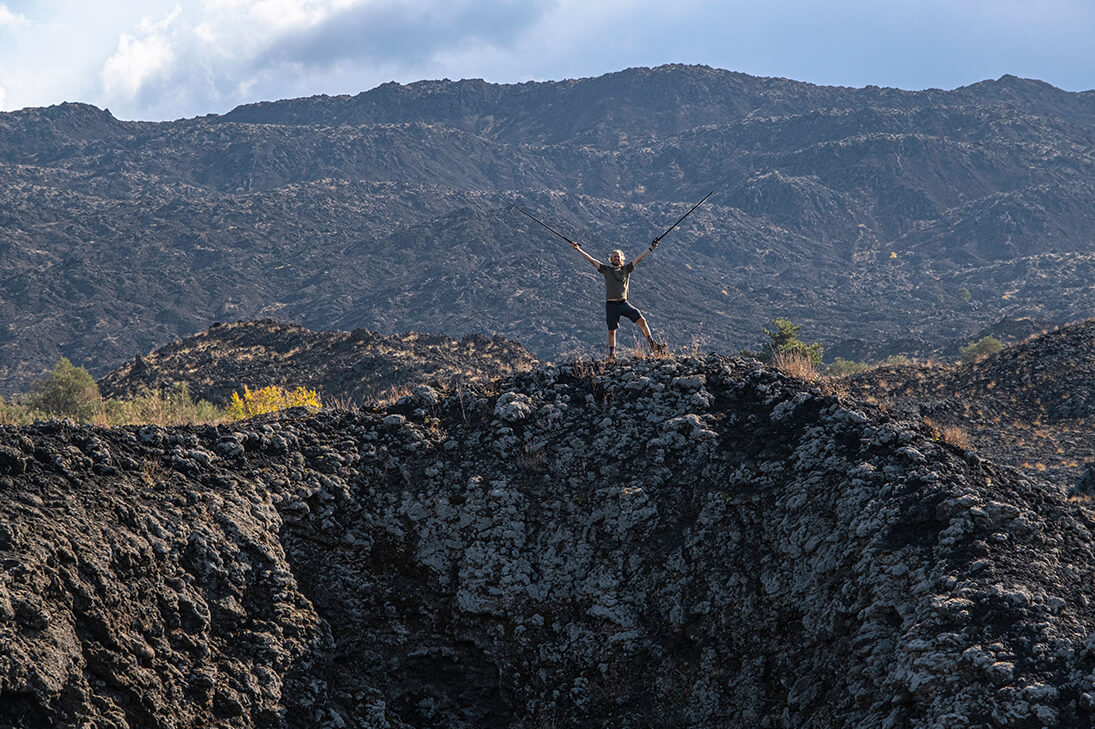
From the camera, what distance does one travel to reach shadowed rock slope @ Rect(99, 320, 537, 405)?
149ft

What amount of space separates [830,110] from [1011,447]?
595 feet

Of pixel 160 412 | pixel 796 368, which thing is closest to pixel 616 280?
pixel 796 368

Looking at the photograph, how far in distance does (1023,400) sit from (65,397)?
33.9m

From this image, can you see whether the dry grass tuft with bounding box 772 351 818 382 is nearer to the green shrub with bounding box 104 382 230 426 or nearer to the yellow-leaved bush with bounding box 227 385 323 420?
the green shrub with bounding box 104 382 230 426

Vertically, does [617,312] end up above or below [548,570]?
above

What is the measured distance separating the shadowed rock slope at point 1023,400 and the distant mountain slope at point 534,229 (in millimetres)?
53018

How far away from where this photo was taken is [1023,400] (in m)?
28.4

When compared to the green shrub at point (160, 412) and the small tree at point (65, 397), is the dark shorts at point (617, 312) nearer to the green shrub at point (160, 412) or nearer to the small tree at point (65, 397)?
the green shrub at point (160, 412)

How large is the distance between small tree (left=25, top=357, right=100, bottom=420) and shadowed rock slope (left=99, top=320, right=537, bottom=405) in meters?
3.81

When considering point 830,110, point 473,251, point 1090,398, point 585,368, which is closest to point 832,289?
point 473,251

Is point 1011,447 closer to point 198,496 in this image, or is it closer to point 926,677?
point 926,677

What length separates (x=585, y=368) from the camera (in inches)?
563

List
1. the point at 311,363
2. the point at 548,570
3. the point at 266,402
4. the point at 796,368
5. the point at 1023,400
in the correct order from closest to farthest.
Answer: the point at 548,570 < the point at 796,368 < the point at 1023,400 < the point at 266,402 < the point at 311,363

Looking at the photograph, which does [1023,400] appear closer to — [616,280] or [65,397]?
[616,280]
